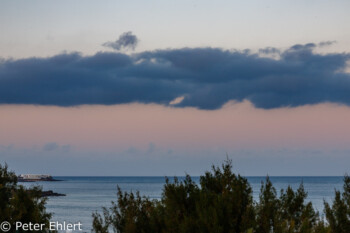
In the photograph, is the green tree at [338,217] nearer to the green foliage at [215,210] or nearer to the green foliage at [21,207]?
the green foliage at [215,210]

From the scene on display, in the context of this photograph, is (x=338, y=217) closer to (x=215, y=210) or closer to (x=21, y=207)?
(x=215, y=210)

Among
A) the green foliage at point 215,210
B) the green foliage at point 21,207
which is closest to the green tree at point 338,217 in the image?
the green foliage at point 215,210

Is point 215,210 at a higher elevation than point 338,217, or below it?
higher

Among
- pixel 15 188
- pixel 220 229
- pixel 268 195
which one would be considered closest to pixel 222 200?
pixel 220 229

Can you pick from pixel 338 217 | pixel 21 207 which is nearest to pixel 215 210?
pixel 21 207

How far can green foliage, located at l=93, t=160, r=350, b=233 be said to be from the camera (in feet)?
97.0

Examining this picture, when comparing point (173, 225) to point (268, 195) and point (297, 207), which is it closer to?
point (268, 195)

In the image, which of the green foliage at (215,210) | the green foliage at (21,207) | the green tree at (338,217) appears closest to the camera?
the green foliage at (215,210)

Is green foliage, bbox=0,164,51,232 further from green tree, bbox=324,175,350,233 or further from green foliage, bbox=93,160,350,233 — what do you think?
green tree, bbox=324,175,350,233

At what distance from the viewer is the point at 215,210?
95.5 feet

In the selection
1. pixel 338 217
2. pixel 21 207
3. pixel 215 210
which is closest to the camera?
pixel 215 210

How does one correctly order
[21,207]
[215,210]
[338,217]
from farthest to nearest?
[338,217], [21,207], [215,210]

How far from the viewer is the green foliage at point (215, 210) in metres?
29.6

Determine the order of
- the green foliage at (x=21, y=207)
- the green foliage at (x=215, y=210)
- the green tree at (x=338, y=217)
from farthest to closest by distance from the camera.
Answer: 1. the green tree at (x=338, y=217)
2. the green foliage at (x=21, y=207)
3. the green foliage at (x=215, y=210)
